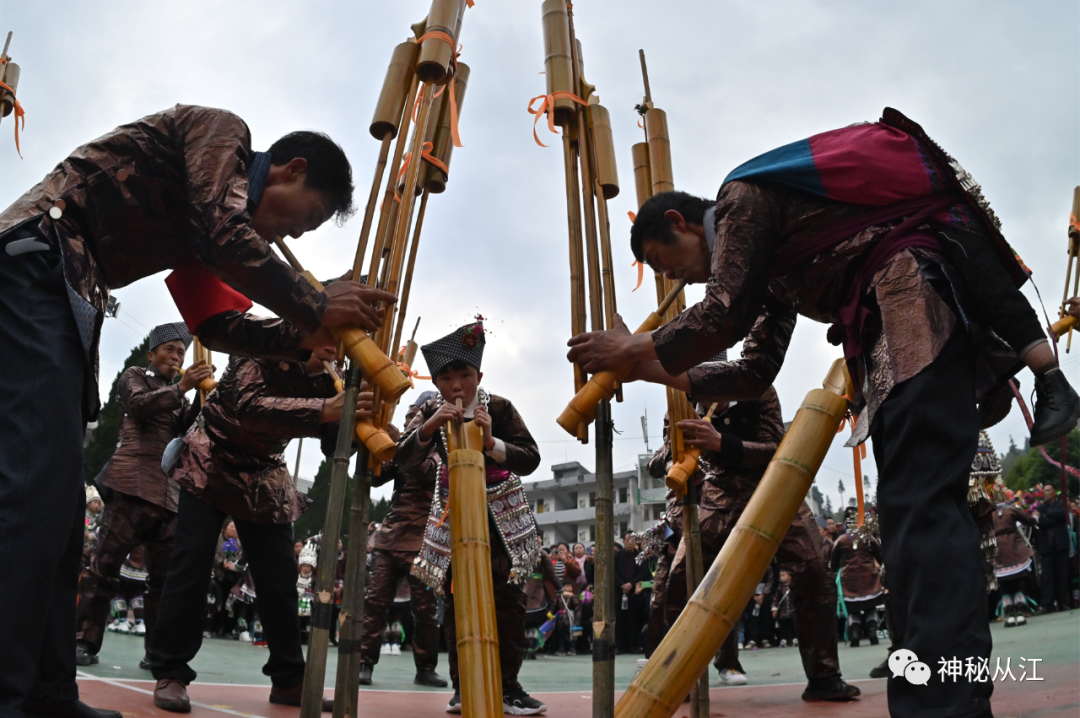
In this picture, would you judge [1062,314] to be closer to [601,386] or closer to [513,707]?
[601,386]

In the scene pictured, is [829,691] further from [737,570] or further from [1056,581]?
[1056,581]

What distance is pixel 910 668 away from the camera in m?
1.60

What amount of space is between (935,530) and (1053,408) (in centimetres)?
44

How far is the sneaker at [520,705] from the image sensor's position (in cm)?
385

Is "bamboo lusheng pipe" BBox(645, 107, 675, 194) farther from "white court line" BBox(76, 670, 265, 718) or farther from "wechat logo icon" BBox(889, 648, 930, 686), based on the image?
"white court line" BBox(76, 670, 265, 718)

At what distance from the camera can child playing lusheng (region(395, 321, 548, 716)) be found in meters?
4.05

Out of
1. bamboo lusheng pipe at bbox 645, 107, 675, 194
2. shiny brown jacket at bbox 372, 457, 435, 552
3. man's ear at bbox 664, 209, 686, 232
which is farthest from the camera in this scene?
shiny brown jacket at bbox 372, 457, 435, 552

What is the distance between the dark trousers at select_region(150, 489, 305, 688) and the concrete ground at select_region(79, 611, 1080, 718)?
0.19 metres

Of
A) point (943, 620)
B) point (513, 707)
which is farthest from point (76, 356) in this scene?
point (513, 707)

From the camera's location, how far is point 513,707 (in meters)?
3.90

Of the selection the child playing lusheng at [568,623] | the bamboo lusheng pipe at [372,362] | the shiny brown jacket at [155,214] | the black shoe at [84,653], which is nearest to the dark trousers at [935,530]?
the bamboo lusheng pipe at [372,362]

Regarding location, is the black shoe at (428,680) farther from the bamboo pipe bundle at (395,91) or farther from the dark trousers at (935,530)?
A: the dark trousers at (935,530)

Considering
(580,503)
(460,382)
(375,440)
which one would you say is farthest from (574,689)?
(580,503)

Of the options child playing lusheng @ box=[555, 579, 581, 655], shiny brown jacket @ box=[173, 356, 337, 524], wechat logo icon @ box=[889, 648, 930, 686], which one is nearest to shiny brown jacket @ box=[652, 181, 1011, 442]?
wechat logo icon @ box=[889, 648, 930, 686]
